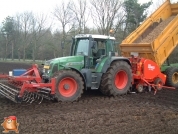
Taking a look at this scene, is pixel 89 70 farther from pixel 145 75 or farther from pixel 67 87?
pixel 145 75

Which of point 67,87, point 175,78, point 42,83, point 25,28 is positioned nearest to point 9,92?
point 42,83

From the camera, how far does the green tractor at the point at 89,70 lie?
7.70 metres

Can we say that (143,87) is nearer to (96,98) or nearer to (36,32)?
(96,98)

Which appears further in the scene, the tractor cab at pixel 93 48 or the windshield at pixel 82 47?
the windshield at pixel 82 47

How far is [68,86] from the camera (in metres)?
7.68

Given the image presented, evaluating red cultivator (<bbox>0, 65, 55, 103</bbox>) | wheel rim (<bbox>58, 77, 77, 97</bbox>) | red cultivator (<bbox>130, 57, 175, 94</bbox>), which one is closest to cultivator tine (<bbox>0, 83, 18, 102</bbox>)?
red cultivator (<bbox>0, 65, 55, 103</bbox>)

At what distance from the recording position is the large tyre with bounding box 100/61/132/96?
27.5 feet

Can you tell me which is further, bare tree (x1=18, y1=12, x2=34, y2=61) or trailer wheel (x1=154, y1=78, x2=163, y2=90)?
bare tree (x1=18, y1=12, x2=34, y2=61)

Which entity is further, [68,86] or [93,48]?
[93,48]

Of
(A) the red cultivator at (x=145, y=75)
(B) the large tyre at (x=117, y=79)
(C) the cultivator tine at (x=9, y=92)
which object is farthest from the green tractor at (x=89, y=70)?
(C) the cultivator tine at (x=9, y=92)

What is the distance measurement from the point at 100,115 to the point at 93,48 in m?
2.82

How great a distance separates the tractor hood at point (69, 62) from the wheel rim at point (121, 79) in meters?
1.41

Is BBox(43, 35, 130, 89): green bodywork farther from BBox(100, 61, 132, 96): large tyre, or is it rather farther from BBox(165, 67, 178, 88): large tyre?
BBox(165, 67, 178, 88): large tyre

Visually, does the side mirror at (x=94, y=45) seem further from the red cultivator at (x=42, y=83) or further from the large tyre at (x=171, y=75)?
the large tyre at (x=171, y=75)
